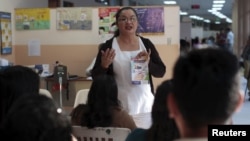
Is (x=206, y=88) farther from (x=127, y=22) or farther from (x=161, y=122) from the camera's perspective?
Result: (x=127, y=22)

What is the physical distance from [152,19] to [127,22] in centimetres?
304

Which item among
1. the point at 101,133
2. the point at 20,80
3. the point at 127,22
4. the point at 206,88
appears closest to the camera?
the point at 206,88

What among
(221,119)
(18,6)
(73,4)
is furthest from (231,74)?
(73,4)

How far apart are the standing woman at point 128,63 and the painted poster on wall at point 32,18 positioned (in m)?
3.49

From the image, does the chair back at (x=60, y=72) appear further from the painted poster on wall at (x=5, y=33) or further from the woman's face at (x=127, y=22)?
the woman's face at (x=127, y=22)

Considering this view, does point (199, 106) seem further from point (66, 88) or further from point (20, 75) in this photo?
point (66, 88)

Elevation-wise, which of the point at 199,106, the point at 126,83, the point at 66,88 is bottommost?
the point at 66,88

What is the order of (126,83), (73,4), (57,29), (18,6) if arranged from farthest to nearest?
(73,4), (18,6), (57,29), (126,83)

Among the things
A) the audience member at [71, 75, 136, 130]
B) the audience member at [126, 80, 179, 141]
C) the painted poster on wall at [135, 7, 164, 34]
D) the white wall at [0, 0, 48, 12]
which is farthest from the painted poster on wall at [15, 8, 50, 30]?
the audience member at [126, 80, 179, 141]

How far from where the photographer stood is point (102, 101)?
2.39 metres

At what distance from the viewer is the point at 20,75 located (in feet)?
6.13

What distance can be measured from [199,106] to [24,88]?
1100 millimetres

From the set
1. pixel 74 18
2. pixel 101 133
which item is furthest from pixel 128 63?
pixel 74 18

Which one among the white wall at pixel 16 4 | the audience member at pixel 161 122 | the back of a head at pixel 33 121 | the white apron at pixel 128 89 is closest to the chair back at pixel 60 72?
the white wall at pixel 16 4
